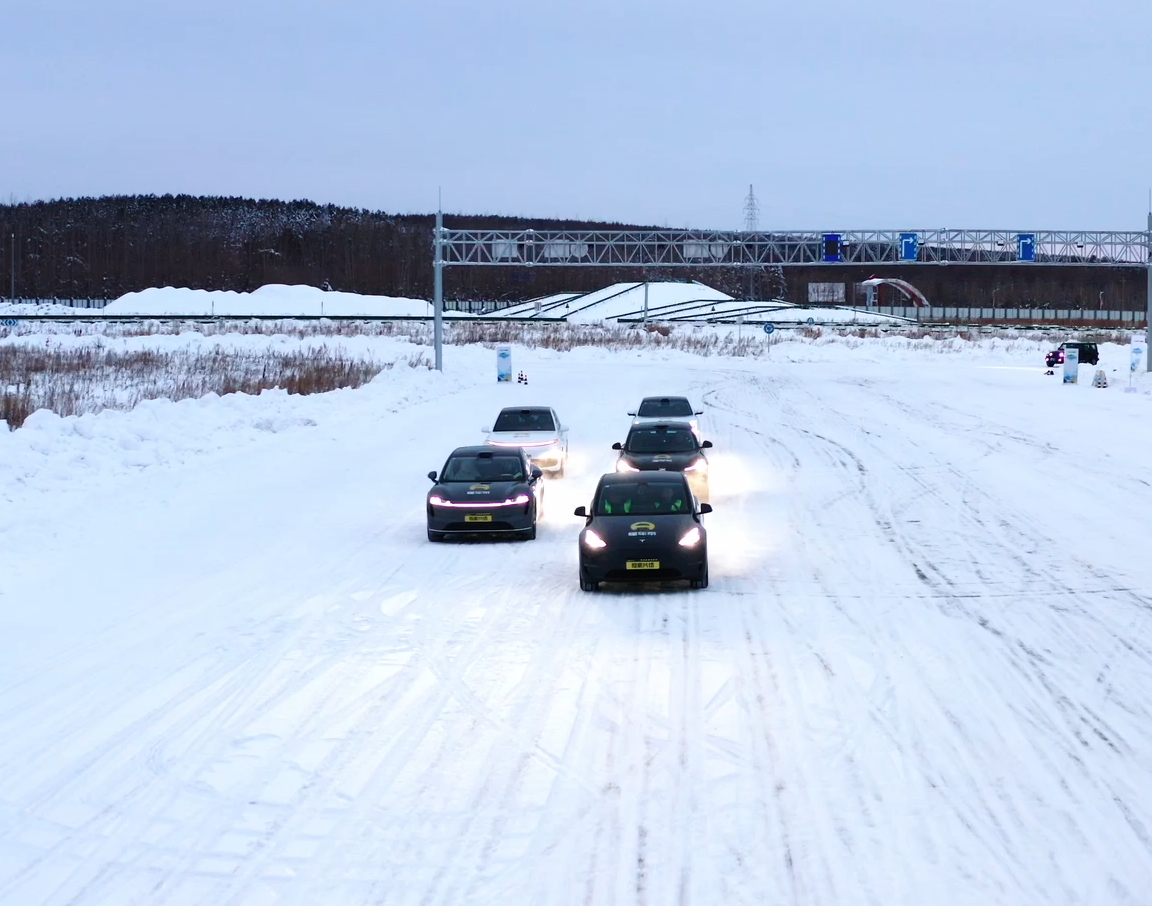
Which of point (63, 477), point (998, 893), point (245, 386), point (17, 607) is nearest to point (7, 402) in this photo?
point (245, 386)

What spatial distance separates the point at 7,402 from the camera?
110 feet

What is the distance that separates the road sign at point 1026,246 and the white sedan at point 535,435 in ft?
156

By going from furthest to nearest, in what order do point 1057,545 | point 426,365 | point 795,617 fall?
point 426,365, point 1057,545, point 795,617

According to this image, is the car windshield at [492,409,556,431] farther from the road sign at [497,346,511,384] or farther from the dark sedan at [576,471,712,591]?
the road sign at [497,346,511,384]

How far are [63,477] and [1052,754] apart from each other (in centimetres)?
1683

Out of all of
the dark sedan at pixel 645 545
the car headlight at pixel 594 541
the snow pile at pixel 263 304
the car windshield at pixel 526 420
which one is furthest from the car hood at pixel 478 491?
the snow pile at pixel 263 304

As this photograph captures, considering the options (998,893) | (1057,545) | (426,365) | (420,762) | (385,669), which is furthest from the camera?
(426,365)

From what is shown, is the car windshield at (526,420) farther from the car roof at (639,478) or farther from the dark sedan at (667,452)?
the car roof at (639,478)

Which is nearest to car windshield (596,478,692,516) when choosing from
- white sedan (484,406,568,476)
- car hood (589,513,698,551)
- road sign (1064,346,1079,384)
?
car hood (589,513,698,551)

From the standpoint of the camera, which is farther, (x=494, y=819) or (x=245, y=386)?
(x=245, y=386)

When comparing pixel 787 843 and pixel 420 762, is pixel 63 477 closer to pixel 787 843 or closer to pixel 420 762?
pixel 420 762

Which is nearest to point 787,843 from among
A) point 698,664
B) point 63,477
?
point 698,664

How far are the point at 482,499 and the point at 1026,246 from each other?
5544cm

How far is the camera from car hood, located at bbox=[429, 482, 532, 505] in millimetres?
17797
